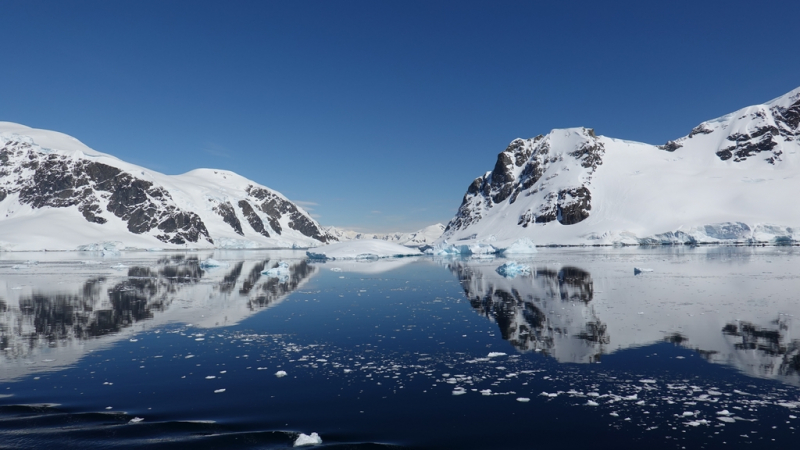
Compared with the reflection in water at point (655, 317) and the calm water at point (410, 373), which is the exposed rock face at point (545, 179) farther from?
the calm water at point (410, 373)

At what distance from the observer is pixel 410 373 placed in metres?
10.2

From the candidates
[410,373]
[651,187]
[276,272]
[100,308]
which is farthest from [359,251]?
[651,187]

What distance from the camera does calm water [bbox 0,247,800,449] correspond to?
6938 millimetres

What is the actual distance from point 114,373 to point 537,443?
31.2 ft

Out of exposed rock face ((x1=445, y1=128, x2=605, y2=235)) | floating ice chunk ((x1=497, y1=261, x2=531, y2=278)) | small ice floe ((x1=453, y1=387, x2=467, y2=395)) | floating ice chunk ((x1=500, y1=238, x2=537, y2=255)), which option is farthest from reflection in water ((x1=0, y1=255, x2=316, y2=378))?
exposed rock face ((x1=445, y1=128, x2=605, y2=235))

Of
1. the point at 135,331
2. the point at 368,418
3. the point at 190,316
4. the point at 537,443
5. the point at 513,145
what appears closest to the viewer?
the point at 537,443

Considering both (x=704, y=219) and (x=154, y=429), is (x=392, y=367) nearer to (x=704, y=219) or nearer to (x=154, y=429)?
(x=154, y=429)

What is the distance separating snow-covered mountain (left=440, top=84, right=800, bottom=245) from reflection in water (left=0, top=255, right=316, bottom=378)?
76681 mm

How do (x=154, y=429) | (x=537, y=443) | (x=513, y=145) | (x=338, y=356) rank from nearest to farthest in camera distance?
(x=537, y=443), (x=154, y=429), (x=338, y=356), (x=513, y=145)

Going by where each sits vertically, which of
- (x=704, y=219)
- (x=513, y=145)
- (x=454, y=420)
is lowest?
(x=454, y=420)

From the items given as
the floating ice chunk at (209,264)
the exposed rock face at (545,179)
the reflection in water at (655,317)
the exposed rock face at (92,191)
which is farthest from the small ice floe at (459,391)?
the exposed rock face at (92,191)

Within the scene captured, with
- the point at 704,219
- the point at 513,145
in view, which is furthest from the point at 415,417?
the point at 513,145

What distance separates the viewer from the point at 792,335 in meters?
12.9

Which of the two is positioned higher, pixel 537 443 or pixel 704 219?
pixel 704 219
